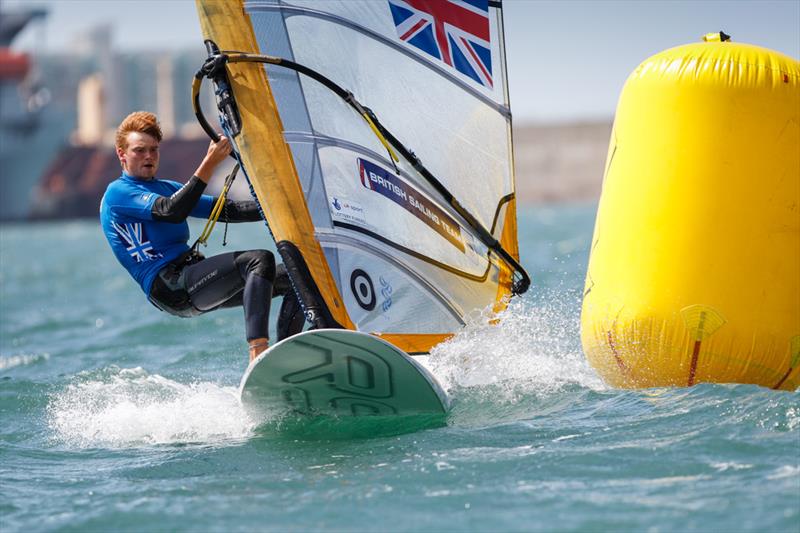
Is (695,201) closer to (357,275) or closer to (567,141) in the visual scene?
(357,275)

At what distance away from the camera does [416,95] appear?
5.29 m

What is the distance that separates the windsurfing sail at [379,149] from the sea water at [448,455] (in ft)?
1.24

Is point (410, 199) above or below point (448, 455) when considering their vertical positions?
above

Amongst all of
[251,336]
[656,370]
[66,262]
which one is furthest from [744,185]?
[66,262]

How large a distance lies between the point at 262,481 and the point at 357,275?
52.9 inches

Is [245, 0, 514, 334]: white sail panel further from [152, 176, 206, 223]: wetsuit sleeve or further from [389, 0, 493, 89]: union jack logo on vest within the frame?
[152, 176, 206, 223]: wetsuit sleeve

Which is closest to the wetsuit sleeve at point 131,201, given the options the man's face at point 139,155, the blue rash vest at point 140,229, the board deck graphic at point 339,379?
the blue rash vest at point 140,229

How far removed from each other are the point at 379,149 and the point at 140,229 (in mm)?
1178

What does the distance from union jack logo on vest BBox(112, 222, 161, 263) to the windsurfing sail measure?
1.74 ft

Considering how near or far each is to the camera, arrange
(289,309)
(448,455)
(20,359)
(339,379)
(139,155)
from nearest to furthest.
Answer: (448,455) < (339,379) < (139,155) < (289,309) < (20,359)

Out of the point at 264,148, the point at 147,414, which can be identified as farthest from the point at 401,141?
the point at 147,414

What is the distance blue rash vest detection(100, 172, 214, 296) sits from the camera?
15.2 ft

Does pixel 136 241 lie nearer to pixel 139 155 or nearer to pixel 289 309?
pixel 139 155

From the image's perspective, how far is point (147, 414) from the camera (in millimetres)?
5129
